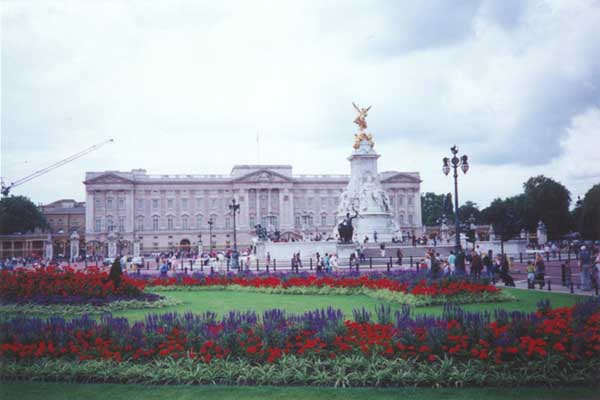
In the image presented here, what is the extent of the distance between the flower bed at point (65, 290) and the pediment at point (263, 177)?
83.7 meters

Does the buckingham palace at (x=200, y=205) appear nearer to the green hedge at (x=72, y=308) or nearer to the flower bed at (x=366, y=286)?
the flower bed at (x=366, y=286)

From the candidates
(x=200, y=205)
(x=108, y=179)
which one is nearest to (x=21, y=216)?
(x=108, y=179)

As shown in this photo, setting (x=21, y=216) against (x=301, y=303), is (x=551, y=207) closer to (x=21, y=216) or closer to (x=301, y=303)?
(x=301, y=303)

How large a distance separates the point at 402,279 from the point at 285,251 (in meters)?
27.0

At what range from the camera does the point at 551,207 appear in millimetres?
76562

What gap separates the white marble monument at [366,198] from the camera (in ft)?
167

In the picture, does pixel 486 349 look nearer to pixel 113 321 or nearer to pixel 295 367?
pixel 295 367

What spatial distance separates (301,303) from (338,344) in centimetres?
805

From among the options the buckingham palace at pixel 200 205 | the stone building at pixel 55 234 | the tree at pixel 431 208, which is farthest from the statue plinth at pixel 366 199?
the tree at pixel 431 208

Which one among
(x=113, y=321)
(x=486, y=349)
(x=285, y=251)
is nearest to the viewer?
(x=486, y=349)

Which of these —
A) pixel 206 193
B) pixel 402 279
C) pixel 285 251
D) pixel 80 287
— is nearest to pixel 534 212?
pixel 285 251

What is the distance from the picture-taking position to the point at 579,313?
8.87 m

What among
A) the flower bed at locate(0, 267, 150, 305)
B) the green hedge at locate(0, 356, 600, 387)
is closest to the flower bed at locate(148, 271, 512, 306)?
the flower bed at locate(0, 267, 150, 305)

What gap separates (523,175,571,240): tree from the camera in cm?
7606
